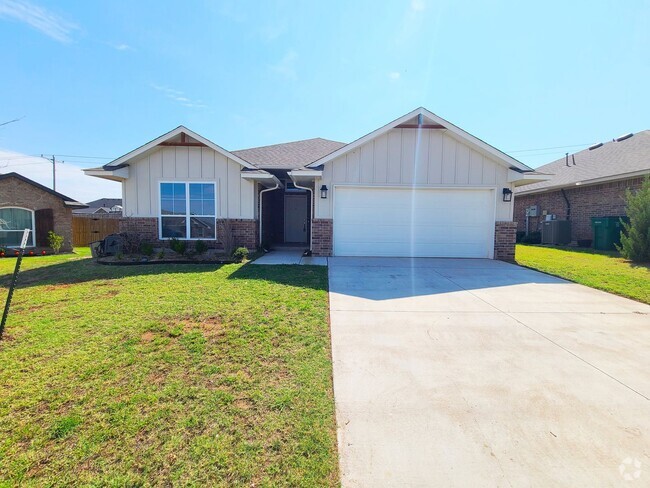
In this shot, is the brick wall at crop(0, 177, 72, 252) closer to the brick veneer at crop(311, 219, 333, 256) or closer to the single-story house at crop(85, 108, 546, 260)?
the single-story house at crop(85, 108, 546, 260)

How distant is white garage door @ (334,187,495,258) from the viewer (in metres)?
10.4

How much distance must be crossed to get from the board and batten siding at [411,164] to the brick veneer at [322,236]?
113 centimetres

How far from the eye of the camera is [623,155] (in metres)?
15.5

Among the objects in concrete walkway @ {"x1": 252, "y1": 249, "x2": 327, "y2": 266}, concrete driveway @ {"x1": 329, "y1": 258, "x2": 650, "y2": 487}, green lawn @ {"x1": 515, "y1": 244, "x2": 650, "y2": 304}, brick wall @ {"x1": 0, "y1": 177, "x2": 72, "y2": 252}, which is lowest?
concrete driveway @ {"x1": 329, "y1": 258, "x2": 650, "y2": 487}

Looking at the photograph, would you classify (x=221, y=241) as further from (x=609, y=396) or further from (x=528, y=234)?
(x=528, y=234)

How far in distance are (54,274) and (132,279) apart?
2492 mm

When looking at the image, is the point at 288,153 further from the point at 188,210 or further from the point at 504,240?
the point at 504,240

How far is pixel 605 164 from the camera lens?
15.6m

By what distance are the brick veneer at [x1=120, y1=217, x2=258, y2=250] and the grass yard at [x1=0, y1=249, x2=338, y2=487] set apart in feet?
17.9

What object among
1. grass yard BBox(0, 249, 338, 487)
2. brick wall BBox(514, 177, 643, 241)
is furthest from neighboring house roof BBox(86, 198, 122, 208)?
brick wall BBox(514, 177, 643, 241)

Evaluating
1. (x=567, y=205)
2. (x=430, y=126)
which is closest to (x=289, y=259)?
(x=430, y=126)

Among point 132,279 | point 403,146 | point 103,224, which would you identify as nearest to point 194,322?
point 132,279

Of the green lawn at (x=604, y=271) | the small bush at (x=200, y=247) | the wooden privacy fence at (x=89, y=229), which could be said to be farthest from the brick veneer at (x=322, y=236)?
the wooden privacy fence at (x=89, y=229)

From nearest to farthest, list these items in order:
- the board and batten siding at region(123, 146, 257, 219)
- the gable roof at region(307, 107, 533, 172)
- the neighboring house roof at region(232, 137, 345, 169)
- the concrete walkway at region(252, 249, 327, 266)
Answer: the concrete walkway at region(252, 249, 327, 266) → the gable roof at region(307, 107, 533, 172) → the board and batten siding at region(123, 146, 257, 219) → the neighboring house roof at region(232, 137, 345, 169)
